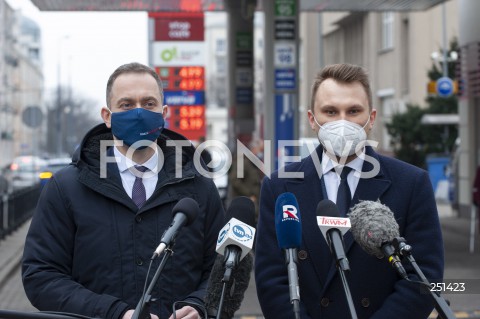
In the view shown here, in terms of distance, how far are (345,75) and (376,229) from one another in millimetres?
887

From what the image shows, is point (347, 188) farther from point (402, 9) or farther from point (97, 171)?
point (402, 9)

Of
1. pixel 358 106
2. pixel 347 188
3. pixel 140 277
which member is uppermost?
pixel 358 106

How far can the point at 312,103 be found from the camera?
440cm

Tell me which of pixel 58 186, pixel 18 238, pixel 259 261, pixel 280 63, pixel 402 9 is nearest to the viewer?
pixel 259 261

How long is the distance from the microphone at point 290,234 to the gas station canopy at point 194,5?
16980mm

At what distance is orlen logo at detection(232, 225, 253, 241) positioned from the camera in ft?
11.9

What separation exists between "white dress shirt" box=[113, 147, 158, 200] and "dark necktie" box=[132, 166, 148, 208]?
0.04ft

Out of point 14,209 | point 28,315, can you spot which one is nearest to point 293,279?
point 28,315

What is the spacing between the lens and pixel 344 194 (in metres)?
4.23

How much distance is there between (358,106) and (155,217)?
939 mm

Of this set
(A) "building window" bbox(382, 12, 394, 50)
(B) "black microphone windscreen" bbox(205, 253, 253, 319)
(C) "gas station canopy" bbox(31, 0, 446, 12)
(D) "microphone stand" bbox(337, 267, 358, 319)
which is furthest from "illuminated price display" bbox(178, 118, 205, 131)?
(D) "microphone stand" bbox(337, 267, 358, 319)

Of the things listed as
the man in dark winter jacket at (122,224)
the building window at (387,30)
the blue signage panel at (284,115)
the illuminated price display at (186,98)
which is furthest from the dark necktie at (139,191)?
the building window at (387,30)

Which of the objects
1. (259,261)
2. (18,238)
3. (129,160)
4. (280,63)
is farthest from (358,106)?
(18,238)

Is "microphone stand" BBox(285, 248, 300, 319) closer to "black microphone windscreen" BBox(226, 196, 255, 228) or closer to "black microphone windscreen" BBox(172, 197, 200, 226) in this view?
"black microphone windscreen" BBox(226, 196, 255, 228)
